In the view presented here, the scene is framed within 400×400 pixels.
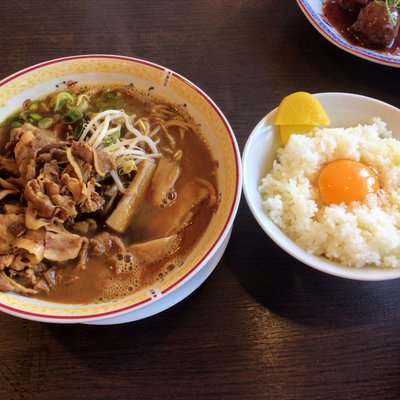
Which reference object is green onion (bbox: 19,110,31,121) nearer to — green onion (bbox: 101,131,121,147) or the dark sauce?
green onion (bbox: 101,131,121,147)

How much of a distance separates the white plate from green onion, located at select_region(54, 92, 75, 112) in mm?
1580

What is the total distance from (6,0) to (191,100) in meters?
1.80

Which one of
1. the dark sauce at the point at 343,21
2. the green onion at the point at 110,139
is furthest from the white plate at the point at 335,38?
the green onion at the point at 110,139

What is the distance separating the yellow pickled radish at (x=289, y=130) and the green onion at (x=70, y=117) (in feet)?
3.53

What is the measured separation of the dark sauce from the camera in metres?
2.59

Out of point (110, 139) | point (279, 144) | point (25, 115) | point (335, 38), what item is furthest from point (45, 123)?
point (335, 38)

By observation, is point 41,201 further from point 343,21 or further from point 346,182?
point 343,21

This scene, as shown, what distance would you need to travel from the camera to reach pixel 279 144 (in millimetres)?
2127

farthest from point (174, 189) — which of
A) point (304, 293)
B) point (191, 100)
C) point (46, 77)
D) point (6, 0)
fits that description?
point (6, 0)

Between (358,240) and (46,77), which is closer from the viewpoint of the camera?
(358,240)

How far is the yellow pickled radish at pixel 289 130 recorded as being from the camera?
2072 mm

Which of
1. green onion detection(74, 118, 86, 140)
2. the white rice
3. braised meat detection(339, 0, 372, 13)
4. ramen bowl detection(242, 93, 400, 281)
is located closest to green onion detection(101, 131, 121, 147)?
green onion detection(74, 118, 86, 140)

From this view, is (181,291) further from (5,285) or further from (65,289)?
(5,285)

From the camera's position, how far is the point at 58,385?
5.14ft
